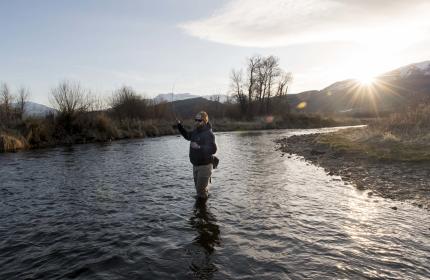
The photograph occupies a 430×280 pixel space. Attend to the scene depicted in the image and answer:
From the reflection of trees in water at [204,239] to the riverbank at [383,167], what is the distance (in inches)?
239

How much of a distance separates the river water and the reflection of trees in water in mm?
28

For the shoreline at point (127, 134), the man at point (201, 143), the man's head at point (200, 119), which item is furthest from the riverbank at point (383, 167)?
the shoreline at point (127, 134)

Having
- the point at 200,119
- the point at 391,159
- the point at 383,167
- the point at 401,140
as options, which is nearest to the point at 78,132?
the point at 401,140

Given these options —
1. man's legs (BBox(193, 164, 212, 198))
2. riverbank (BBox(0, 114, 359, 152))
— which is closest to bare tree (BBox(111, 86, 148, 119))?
riverbank (BBox(0, 114, 359, 152))

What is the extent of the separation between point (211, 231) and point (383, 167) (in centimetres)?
1124

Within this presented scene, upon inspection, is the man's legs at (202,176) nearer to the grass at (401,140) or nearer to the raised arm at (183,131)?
the raised arm at (183,131)

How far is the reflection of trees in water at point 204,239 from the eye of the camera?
6949 mm

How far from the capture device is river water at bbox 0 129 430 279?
7.00 meters

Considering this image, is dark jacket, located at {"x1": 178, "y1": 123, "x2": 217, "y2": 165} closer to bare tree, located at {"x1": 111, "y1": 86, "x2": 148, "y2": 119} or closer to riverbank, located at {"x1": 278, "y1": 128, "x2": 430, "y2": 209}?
riverbank, located at {"x1": 278, "y1": 128, "x2": 430, "y2": 209}

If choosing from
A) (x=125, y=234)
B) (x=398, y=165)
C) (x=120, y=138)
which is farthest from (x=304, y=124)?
(x=125, y=234)

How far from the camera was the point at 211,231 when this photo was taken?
9117 millimetres

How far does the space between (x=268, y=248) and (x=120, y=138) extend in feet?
126

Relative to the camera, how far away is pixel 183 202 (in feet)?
39.7

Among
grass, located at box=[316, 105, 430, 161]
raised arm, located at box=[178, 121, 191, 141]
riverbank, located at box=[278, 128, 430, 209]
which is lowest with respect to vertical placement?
riverbank, located at box=[278, 128, 430, 209]
